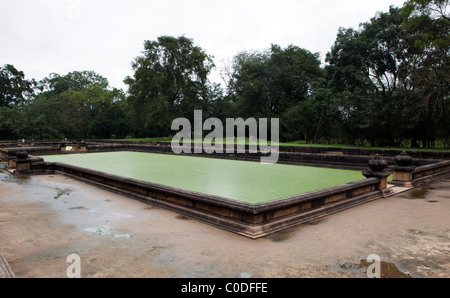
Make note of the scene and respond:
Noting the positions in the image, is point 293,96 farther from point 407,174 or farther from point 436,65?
point 407,174

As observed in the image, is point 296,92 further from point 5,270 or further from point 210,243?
point 5,270

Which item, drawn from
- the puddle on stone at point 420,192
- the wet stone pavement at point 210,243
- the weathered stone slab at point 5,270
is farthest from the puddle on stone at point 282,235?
the puddle on stone at point 420,192

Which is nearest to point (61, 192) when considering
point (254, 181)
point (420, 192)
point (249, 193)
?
point (249, 193)

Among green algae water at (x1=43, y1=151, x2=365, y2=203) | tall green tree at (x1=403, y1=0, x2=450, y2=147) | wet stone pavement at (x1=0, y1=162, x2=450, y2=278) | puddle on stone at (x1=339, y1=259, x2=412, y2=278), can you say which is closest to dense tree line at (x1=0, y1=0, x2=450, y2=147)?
tall green tree at (x1=403, y1=0, x2=450, y2=147)

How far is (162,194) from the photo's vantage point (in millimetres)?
4887

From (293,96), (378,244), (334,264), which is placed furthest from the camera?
(293,96)

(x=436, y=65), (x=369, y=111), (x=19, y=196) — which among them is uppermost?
(x=436, y=65)

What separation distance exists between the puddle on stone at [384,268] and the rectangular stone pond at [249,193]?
1008mm

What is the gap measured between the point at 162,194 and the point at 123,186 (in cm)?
140

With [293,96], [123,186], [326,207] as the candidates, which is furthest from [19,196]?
[293,96]

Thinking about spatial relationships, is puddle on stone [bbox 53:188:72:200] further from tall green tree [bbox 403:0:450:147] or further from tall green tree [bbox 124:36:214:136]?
tall green tree [bbox 124:36:214:136]

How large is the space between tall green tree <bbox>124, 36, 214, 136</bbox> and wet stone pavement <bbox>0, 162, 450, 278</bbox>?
21890 millimetres

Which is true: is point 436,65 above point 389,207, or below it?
above

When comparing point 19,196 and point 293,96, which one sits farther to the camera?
point 293,96
